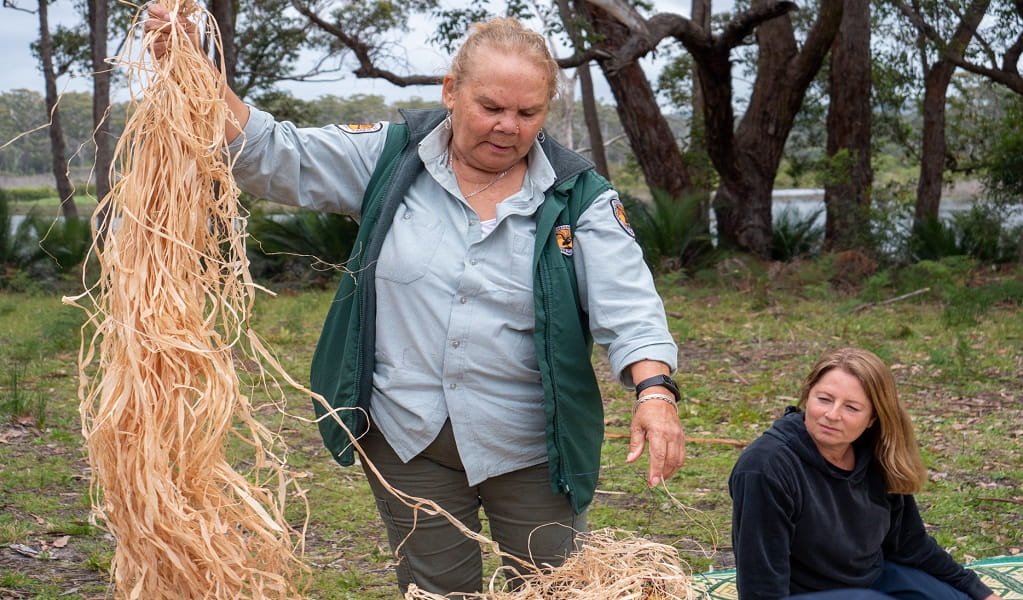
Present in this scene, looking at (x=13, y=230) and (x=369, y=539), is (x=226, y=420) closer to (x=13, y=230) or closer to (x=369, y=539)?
(x=369, y=539)

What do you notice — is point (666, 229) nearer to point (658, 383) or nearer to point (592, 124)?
point (592, 124)

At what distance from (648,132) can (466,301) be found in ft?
33.8

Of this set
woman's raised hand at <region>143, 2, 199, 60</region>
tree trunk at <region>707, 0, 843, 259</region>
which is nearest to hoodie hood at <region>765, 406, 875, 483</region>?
woman's raised hand at <region>143, 2, 199, 60</region>

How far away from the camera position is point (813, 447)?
9.25ft

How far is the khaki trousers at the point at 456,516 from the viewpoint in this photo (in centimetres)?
233

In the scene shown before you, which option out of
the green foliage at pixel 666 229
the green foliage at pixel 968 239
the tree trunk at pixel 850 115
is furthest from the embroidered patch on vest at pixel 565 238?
the tree trunk at pixel 850 115

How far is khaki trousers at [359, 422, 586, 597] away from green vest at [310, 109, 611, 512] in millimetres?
68

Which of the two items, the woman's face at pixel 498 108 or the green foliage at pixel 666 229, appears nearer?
the woman's face at pixel 498 108

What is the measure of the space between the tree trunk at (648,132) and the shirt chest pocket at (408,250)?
9.45 meters

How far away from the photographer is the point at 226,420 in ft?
5.66

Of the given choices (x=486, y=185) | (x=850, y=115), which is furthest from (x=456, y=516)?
(x=850, y=115)

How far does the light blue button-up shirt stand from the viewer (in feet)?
7.25

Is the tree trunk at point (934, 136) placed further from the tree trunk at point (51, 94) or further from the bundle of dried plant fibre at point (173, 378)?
the bundle of dried plant fibre at point (173, 378)

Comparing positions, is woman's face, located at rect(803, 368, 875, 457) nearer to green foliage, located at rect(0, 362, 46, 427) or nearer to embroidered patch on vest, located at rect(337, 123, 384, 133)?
embroidered patch on vest, located at rect(337, 123, 384, 133)
